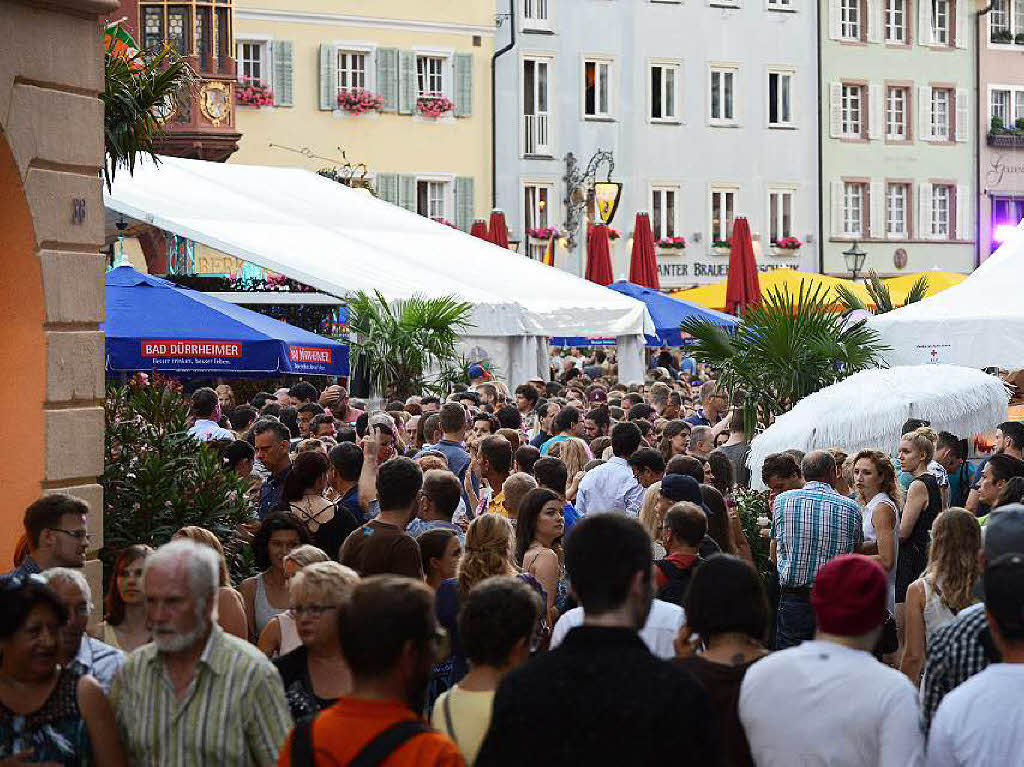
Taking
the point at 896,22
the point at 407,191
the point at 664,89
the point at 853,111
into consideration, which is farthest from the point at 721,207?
the point at 407,191

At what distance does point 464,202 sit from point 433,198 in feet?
2.46

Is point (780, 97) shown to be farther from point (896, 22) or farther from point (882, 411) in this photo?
point (882, 411)

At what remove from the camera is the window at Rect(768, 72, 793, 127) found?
167 feet

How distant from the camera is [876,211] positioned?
171 feet

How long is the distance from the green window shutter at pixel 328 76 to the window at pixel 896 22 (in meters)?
16.3

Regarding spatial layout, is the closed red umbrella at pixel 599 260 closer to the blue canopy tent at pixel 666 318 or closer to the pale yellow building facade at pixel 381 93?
the blue canopy tent at pixel 666 318

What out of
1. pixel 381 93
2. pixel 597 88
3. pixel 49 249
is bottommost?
pixel 49 249

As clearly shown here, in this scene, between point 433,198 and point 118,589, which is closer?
point 118,589

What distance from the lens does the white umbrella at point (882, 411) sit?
14.4 m

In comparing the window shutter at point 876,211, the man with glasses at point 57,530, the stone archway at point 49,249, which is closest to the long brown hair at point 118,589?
the man with glasses at point 57,530

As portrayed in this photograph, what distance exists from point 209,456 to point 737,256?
904 inches

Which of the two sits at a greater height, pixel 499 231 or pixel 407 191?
pixel 407 191

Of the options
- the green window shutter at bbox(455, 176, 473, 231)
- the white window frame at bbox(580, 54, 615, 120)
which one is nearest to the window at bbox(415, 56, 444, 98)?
the green window shutter at bbox(455, 176, 473, 231)

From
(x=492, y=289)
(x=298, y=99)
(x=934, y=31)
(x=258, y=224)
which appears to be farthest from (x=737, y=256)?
(x=934, y=31)
